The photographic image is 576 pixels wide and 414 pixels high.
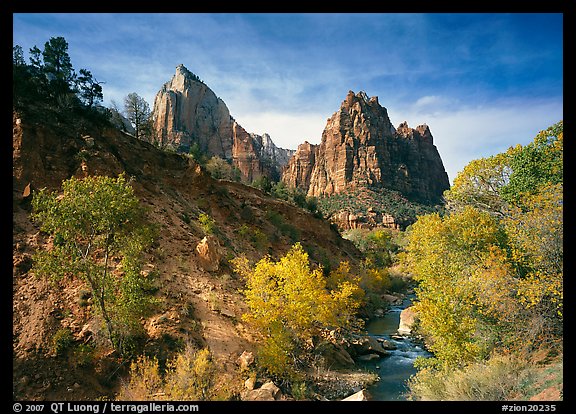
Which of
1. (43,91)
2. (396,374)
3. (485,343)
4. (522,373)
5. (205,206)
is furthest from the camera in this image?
(205,206)

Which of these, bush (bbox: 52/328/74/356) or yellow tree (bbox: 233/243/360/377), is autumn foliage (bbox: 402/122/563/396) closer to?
yellow tree (bbox: 233/243/360/377)

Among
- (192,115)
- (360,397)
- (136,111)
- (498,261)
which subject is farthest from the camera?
(192,115)

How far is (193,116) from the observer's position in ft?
385

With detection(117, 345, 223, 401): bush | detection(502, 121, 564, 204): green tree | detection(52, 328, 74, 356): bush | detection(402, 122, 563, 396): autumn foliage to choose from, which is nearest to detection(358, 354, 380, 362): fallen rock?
detection(402, 122, 563, 396): autumn foliage

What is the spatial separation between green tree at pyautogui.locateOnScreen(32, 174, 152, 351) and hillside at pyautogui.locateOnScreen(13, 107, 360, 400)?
5.26 ft

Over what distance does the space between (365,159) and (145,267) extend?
123 meters

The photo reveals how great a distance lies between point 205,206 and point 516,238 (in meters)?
23.1

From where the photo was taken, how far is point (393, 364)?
18906mm

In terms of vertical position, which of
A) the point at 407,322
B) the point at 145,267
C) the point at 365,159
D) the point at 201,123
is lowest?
the point at 407,322

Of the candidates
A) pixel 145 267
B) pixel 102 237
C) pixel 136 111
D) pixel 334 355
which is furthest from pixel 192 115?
pixel 334 355

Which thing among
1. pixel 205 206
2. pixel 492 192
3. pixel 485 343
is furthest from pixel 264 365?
pixel 205 206

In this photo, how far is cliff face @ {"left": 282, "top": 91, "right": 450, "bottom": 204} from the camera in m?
129

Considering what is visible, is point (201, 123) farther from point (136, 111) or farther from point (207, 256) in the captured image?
point (207, 256)

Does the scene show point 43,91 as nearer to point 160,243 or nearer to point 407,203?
point 160,243
